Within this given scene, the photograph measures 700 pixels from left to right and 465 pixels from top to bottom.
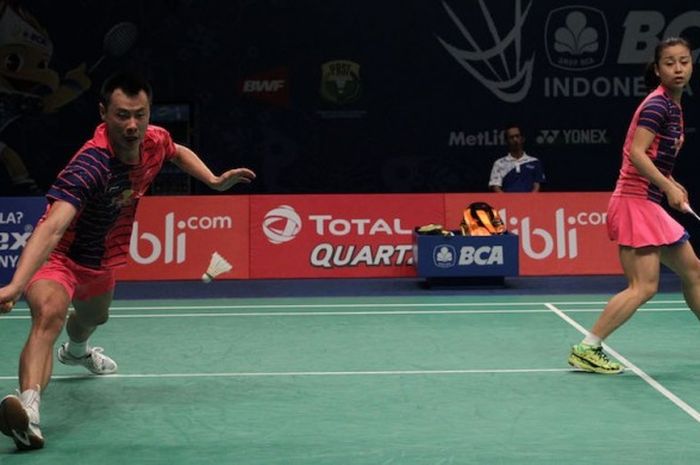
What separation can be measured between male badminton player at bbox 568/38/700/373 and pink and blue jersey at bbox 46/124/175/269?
6.86 feet

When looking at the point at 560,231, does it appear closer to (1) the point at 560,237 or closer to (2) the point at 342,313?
(1) the point at 560,237

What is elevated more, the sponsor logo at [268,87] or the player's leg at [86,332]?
the sponsor logo at [268,87]

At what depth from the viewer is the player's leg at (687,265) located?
4844 mm

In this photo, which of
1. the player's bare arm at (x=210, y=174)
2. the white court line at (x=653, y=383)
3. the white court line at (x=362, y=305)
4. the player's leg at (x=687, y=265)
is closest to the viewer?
the white court line at (x=653, y=383)

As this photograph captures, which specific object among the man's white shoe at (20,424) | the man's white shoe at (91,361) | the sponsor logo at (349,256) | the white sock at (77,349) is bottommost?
the sponsor logo at (349,256)

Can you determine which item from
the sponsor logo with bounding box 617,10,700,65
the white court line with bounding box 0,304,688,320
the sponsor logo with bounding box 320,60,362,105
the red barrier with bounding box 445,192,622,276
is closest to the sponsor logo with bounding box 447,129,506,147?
the sponsor logo with bounding box 320,60,362,105

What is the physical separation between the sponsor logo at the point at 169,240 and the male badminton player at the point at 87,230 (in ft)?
14.3

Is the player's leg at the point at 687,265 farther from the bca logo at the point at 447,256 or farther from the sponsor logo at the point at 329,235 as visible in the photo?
the sponsor logo at the point at 329,235

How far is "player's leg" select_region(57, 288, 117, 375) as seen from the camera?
453 centimetres

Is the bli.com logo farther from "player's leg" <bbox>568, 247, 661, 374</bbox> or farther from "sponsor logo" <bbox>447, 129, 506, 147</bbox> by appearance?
"player's leg" <bbox>568, 247, 661, 374</bbox>

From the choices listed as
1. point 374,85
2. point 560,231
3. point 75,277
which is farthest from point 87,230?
point 374,85

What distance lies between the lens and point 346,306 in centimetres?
759

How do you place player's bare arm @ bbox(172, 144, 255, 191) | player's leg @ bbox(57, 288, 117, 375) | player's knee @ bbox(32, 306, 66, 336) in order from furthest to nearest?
player's leg @ bbox(57, 288, 117, 375) < player's bare arm @ bbox(172, 144, 255, 191) < player's knee @ bbox(32, 306, 66, 336)

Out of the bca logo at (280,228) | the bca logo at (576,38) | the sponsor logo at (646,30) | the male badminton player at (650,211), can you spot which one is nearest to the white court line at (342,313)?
the bca logo at (280,228)
